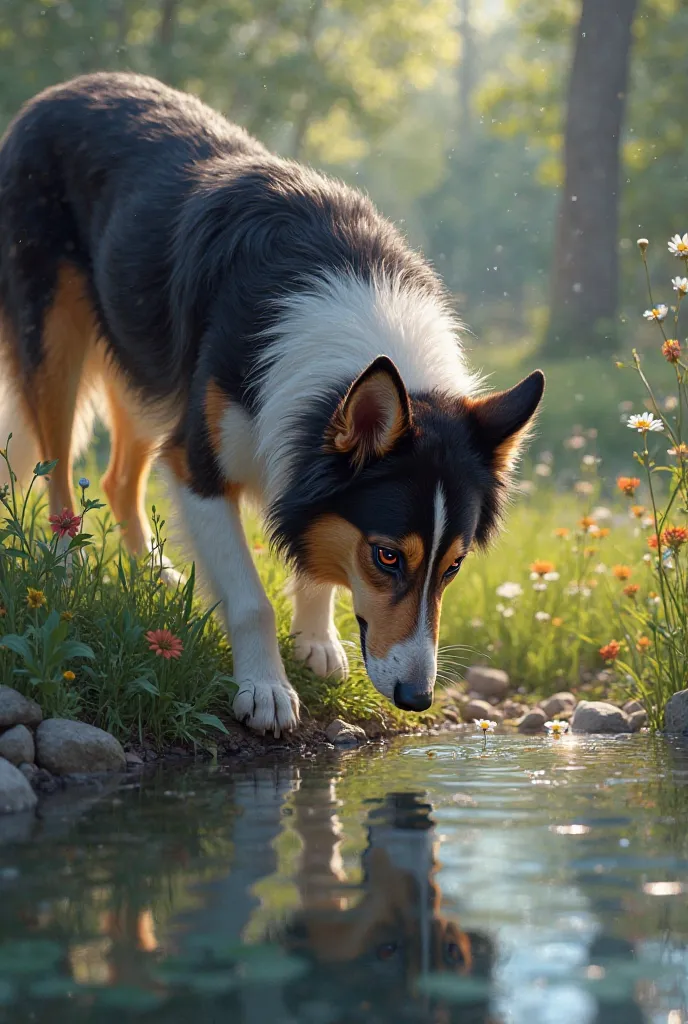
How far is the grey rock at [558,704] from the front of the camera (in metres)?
5.95

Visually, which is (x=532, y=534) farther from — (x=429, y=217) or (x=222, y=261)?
(x=429, y=217)

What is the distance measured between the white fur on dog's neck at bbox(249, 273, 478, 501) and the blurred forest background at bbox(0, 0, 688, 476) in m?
7.91

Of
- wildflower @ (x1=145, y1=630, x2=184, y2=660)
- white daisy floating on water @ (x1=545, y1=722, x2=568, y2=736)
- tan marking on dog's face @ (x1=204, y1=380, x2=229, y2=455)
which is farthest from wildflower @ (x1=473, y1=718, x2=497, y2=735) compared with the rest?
tan marking on dog's face @ (x1=204, y1=380, x2=229, y2=455)

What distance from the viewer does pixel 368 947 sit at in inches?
110

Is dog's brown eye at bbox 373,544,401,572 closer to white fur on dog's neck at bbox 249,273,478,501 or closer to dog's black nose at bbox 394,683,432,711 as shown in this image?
dog's black nose at bbox 394,683,432,711

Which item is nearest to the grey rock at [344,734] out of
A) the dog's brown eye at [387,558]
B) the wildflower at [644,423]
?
the dog's brown eye at [387,558]

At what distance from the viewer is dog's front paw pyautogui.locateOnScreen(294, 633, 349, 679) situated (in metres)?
5.55

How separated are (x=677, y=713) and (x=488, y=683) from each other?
1443mm

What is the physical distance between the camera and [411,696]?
4.28 meters

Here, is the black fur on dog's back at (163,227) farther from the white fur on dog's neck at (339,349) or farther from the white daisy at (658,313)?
the white daisy at (658,313)

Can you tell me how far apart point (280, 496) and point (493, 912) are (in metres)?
2.20

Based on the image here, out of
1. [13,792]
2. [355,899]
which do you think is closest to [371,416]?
[13,792]

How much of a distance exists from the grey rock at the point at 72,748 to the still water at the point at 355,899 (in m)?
0.22

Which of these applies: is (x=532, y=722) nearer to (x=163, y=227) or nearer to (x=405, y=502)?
(x=405, y=502)
